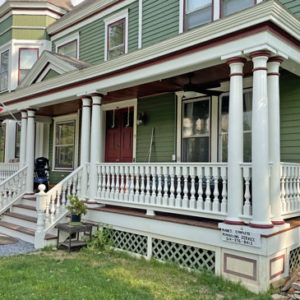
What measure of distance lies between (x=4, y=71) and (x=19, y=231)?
7.67m

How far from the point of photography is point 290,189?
5035mm

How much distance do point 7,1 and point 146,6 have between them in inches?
235

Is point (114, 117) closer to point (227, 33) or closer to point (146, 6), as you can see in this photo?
point (146, 6)

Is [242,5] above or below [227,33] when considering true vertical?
above

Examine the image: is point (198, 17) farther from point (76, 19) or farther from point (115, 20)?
point (76, 19)

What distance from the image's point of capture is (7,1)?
39.0ft

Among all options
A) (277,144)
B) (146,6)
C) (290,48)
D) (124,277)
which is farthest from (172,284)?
(146,6)

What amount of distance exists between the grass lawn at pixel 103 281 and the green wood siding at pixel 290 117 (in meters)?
2.60

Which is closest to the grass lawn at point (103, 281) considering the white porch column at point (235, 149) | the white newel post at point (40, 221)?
the white newel post at point (40, 221)

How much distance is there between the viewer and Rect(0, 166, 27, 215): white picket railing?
8.43 m

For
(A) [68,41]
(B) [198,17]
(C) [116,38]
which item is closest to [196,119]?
(B) [198,17]

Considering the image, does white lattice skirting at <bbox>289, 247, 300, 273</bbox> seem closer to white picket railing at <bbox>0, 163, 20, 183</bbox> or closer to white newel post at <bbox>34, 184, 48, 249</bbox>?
white newel post at <bbox>34, 184, 48, 249</bbox>

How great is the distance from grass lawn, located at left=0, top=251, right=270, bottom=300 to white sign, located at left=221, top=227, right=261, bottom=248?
0.55 metres

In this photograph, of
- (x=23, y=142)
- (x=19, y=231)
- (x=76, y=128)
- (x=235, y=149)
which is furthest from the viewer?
(x=76, y=128)
